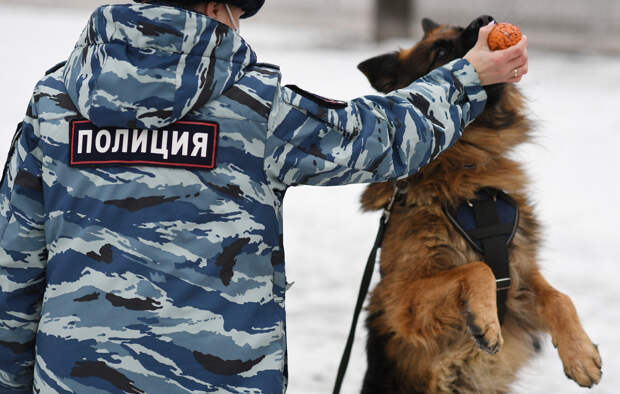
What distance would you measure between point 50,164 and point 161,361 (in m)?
0.54

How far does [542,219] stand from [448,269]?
3000mm

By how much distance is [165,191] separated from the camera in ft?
4.93

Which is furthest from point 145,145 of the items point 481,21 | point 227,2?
point 481,21

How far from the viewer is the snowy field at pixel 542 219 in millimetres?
3559

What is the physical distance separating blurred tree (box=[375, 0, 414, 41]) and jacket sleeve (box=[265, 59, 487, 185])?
12031 mm

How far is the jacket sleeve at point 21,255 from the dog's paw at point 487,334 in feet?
4.63

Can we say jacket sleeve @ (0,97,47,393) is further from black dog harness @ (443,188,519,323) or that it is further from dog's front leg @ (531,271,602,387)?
dog's front leg @ (531,271,602,387)

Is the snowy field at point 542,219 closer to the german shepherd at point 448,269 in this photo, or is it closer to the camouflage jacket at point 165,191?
the german shepherd at point 448,269

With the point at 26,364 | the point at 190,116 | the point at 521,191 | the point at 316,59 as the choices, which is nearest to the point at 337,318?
the point at 521,191

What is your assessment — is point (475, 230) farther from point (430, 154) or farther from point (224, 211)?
point (224, 211)

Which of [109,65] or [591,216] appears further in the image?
[591,216]

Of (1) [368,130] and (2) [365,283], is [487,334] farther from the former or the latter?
(1) [368,130]

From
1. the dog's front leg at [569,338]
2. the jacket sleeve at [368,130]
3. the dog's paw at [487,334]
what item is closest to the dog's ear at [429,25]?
the jacket sleeve at [368,130]

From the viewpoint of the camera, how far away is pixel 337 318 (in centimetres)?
408
